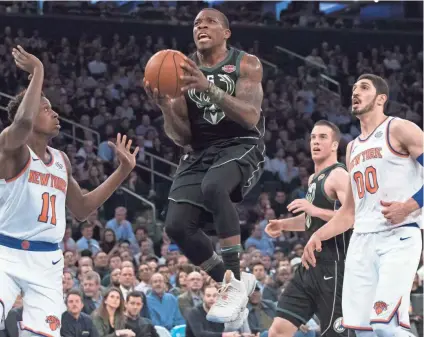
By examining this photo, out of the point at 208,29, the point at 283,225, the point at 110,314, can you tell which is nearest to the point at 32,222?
the point at 208,29

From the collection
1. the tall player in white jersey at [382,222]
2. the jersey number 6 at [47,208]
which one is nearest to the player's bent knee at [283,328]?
the tall player in white jersey at [382,222]

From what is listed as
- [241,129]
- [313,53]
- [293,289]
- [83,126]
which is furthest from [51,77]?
[241,129]

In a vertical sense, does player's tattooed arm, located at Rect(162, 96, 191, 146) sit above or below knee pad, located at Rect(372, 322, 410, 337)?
above

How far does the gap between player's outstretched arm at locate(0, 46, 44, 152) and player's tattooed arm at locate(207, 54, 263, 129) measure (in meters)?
1.15

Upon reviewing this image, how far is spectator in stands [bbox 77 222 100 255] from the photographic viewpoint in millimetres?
13688

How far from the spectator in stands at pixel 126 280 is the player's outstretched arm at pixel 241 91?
17.3 ft

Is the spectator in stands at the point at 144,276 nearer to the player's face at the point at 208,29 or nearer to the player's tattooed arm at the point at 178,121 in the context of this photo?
the player's tattooed arm at the point at 178,121

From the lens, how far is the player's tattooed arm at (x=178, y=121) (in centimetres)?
662

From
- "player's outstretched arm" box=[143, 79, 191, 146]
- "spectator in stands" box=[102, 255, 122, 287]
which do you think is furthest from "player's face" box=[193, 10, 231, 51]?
"spectator in stands" box=[102, 255, 122, 287]

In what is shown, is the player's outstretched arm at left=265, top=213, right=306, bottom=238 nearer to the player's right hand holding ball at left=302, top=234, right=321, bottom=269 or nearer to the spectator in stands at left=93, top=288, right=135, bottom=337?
the player's right hand holding ball at left=302, top=234, right=321, bottom=269

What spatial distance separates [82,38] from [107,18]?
1212 mm

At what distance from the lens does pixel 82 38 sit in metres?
20.9

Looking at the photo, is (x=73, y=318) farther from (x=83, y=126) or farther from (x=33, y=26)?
(x=33, y=26)

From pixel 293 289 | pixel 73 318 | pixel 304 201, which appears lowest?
pixel 73 318
